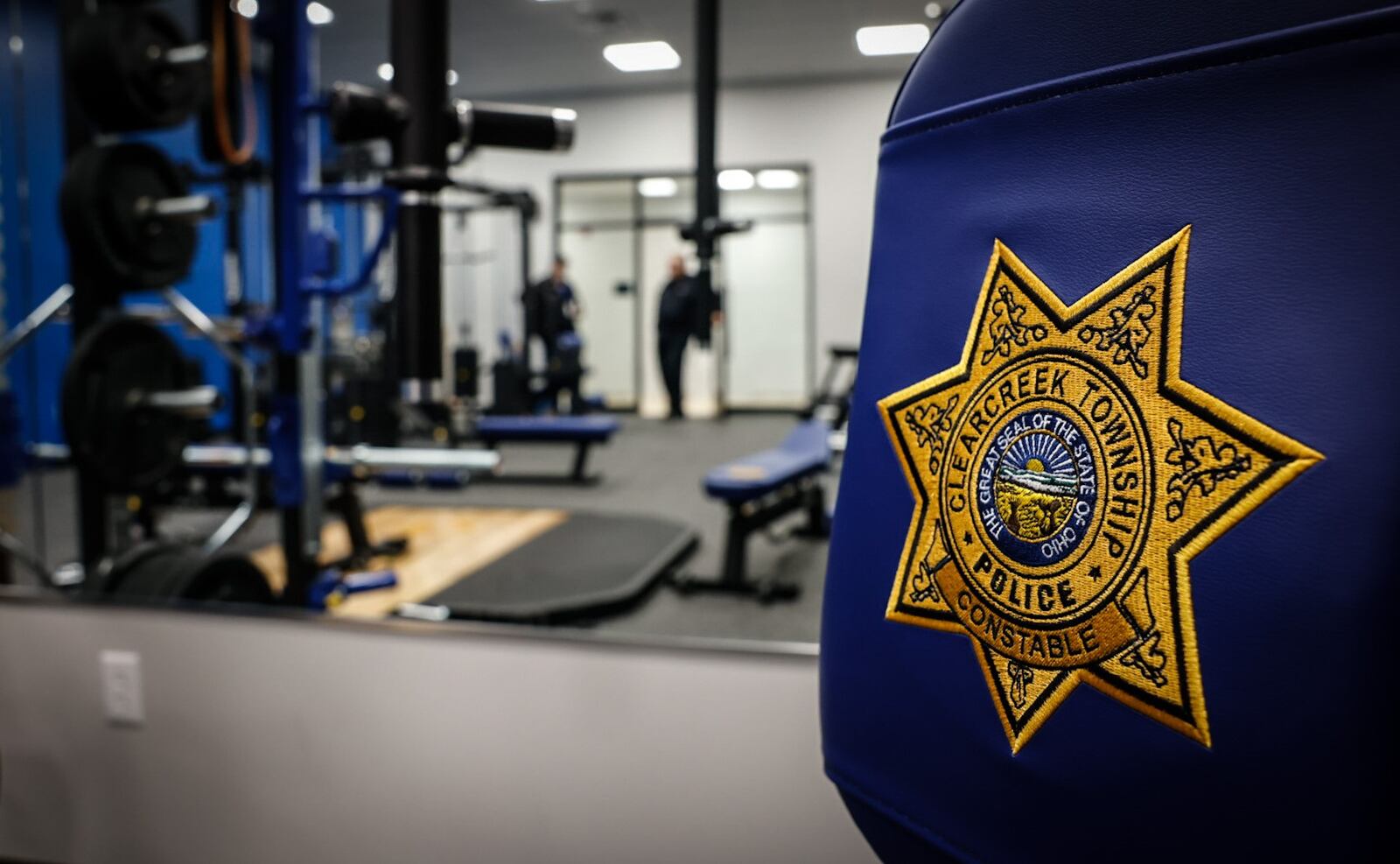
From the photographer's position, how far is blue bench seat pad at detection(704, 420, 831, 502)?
3000 millimetres

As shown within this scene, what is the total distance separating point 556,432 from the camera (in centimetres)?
518

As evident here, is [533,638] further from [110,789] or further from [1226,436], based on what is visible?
[1226,436]

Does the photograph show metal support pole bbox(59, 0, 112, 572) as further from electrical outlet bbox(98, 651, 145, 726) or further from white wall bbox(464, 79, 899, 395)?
white wall bbox(464, 79, 899, 395)

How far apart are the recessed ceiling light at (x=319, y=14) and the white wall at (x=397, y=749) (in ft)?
5.02

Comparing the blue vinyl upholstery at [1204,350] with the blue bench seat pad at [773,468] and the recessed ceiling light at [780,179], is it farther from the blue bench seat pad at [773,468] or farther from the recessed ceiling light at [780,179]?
the recessed ceiling light at [780,179]

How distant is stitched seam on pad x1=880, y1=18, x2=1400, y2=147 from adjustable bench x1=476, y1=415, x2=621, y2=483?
4718 millimetres

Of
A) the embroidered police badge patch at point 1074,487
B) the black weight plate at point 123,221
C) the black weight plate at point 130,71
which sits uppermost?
the black weight plate at point 130,71

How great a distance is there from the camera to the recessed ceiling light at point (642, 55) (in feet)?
8.80

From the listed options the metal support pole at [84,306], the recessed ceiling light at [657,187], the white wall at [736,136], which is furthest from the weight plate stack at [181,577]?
the recessed ceiling light at [657,187]

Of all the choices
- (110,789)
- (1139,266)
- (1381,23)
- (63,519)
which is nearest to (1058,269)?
(1139,266)

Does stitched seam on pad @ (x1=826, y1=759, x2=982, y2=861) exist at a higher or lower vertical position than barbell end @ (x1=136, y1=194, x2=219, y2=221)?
lower

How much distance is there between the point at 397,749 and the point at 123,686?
513 millimetres

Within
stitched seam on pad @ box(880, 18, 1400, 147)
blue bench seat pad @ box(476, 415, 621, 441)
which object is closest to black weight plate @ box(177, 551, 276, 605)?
stitched seam on pad @ box(880, 18, 1400, 147)

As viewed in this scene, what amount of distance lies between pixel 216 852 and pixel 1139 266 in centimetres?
169
